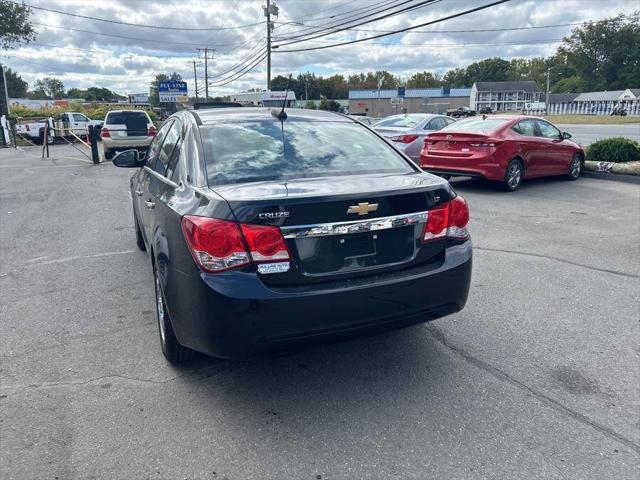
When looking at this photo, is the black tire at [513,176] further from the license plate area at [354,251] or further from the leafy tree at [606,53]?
the leafy tree at [606,53]

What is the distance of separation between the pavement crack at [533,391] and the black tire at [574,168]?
9197 millimetres

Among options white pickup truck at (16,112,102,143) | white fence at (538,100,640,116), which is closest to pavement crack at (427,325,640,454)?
white pickup truck at (16,112,102,143)

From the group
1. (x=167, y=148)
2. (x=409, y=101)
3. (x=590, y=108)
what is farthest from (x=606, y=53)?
(x=167, y=148)

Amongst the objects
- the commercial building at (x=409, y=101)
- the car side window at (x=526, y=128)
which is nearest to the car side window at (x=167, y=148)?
the car side window at (x=526, y=128)

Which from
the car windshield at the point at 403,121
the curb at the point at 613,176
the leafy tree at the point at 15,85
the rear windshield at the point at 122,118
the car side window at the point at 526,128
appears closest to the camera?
the car side window at the point at 526,128

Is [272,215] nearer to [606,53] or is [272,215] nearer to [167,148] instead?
[167,148]

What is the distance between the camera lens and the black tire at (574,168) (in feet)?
37.7

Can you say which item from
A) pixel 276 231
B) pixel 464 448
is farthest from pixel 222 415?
pixel 464 448

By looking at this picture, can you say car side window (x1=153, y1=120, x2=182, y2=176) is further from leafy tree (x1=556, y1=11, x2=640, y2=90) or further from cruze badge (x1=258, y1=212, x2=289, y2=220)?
leafy tree (x1=556, y1=11, x2=640, y2=90)

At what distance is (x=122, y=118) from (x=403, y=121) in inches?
412

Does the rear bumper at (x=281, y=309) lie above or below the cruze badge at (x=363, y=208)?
below

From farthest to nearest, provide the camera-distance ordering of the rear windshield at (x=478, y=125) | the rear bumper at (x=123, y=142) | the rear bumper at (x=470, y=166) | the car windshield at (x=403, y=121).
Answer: the rear bumper at (x=123, y=142) → the car windshield at (x=403, y=121) → the rear windshield at (x=478, y=125) → the rear bumper at (x=470, y=166)

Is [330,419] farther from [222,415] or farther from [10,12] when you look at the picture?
[10,12]

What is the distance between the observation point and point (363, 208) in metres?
2.75
